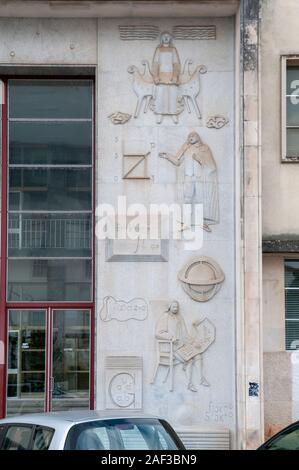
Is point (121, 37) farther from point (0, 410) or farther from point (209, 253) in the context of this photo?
point (0, 410)

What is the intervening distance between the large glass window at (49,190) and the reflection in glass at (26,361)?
1.38 ft

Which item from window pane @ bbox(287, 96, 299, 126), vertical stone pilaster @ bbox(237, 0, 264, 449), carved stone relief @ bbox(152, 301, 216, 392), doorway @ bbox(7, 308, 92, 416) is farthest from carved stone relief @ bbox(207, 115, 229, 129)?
doorway @ bbox(7, 308, 92, 416)

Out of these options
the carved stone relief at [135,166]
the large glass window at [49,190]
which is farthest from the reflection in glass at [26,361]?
the carved stone relief at [135,166]

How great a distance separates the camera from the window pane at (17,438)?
9.46m

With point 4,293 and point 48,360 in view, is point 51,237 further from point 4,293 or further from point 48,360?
point 48,360

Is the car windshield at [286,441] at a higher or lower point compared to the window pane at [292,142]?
lower

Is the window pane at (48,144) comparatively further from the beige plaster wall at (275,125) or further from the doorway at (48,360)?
the beige plaster wall at (275,125)

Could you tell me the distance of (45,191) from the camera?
1828cm

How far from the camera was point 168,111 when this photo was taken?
17719 mm

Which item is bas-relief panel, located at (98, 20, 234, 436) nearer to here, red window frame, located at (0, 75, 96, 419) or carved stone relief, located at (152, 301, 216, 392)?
carved stone relief, located at (152, 301, 216, 392)

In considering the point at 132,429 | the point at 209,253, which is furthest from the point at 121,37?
the point at 132,429

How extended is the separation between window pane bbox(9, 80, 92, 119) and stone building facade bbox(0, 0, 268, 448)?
3 cm

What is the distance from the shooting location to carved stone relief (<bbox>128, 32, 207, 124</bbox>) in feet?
58.1
